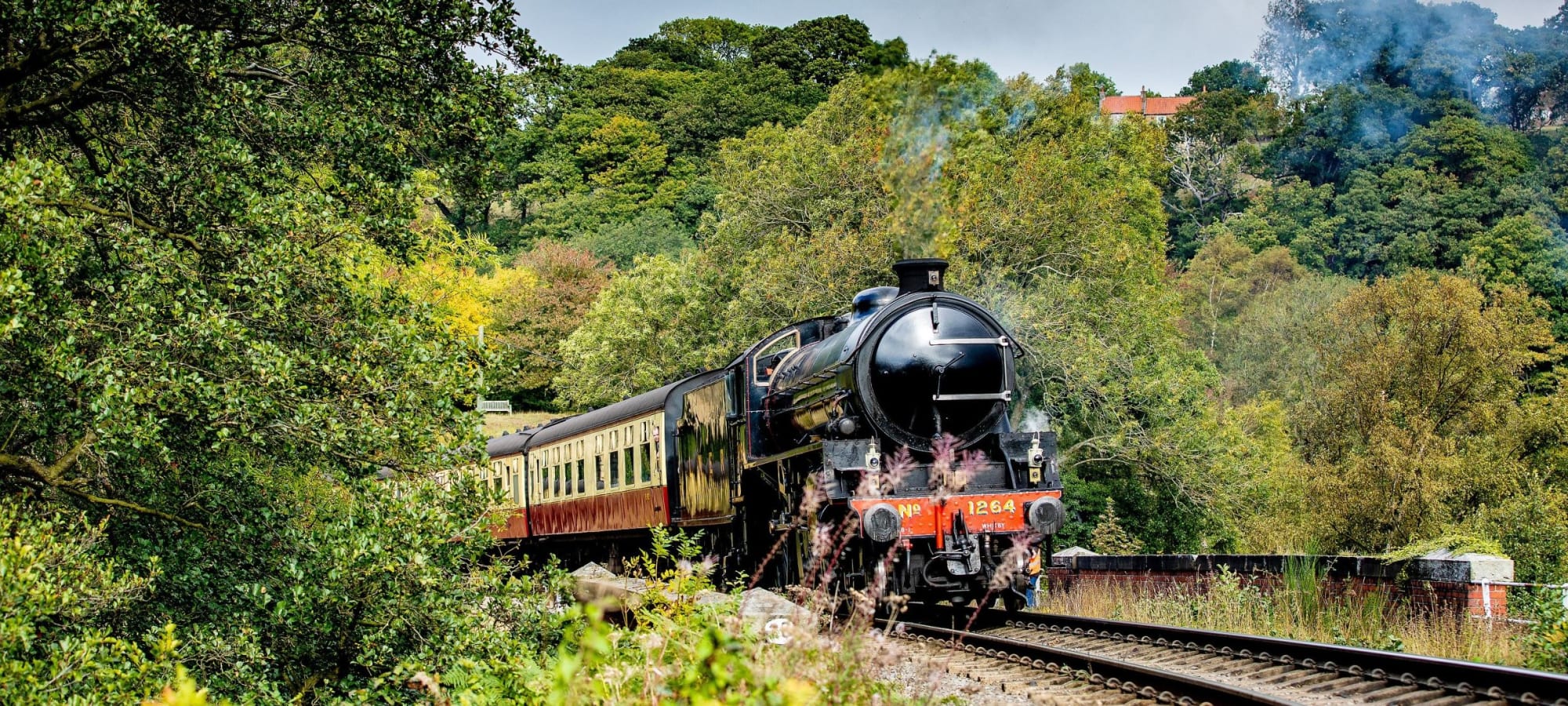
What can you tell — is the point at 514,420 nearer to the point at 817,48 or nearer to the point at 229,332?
the point at 817,48

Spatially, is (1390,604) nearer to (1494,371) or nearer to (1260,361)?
(1494,371)

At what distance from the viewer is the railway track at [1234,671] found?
7.30m

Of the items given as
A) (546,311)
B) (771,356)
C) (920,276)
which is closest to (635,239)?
(546,311)

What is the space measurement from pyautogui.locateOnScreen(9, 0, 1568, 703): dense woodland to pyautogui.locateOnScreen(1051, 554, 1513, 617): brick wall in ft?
2.82

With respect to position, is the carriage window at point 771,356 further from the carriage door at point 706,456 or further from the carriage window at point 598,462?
the carriage window at point 598,462

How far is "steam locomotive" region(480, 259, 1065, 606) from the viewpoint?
458 inches

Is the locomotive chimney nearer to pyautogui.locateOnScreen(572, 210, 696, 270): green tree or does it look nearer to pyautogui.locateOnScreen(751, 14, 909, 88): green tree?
pyautogui.locateOnScreen(572, 210, 696, 270): green tree

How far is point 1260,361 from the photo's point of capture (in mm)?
57312

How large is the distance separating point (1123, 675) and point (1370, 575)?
3896mm

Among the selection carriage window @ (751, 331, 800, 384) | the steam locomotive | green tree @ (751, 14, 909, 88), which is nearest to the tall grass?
the steam locomotive

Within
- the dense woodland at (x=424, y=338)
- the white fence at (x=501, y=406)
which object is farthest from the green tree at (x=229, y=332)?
the white fence at (x=501, y=406)

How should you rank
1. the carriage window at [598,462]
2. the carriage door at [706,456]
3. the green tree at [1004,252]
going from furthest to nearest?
the green tree at [1004,252] → the carriage window at [598,462] → the carriage door at [706,456]

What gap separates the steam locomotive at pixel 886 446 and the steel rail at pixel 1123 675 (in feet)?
3.50

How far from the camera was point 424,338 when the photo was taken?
1039 cm
